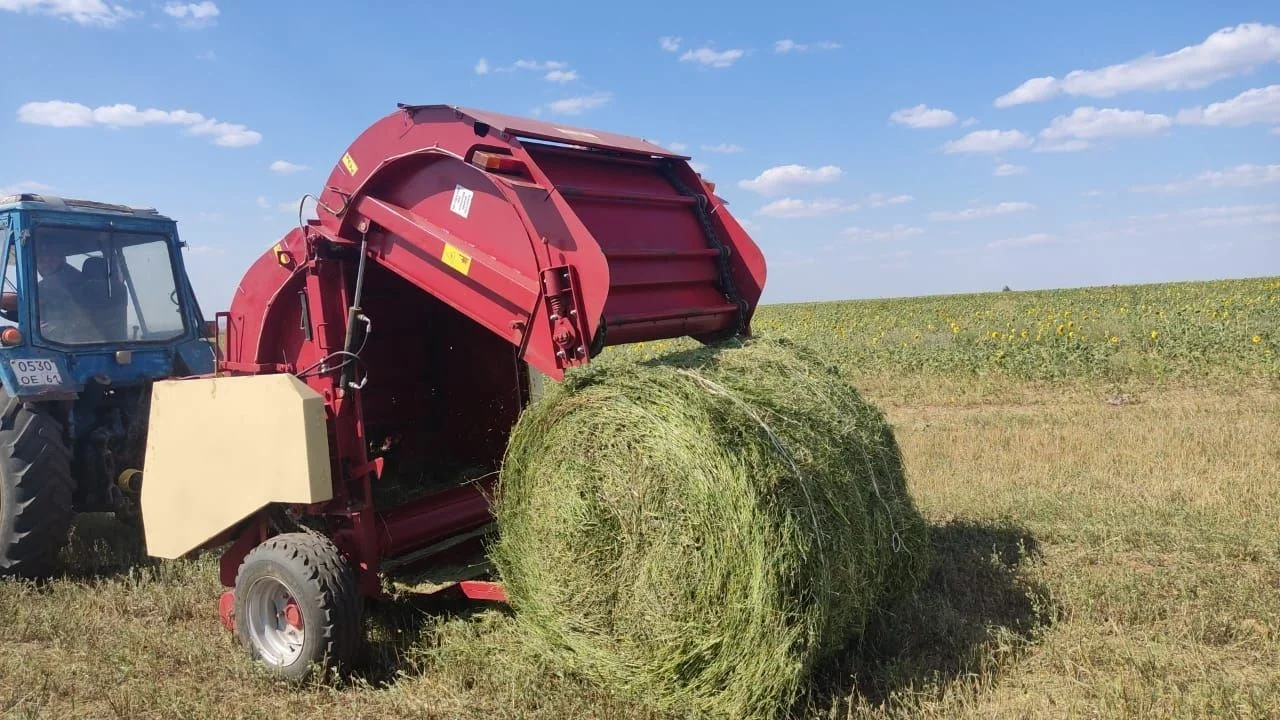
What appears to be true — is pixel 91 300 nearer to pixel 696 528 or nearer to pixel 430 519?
pixel 430 519

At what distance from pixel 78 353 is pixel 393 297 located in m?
2.22

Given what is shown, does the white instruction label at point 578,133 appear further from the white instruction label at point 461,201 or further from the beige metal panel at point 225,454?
the beige metal panel at point 225,454

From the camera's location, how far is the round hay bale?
10.7 ft

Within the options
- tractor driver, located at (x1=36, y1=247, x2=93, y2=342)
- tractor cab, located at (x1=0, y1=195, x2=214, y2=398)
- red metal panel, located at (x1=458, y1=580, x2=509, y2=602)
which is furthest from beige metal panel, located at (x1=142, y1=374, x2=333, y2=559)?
tractor driver, located at (x1=36, y1=247, x2=93, y2=342)

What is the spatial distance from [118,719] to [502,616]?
1.67m

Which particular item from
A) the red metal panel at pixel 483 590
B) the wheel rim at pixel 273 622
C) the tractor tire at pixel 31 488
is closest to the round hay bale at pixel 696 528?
the red metal panel at pixel 483 590

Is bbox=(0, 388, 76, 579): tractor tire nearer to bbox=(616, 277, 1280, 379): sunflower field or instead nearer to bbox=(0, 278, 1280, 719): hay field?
bbox=(0, 278, 1280, 719): hay field

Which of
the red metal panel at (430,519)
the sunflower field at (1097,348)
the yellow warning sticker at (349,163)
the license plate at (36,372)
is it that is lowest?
the red metal panel at (430,519)

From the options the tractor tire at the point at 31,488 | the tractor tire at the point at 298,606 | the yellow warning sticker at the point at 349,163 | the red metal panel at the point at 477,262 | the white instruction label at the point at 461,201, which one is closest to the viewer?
the red metal panel at the point at 477,262

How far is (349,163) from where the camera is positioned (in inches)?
184

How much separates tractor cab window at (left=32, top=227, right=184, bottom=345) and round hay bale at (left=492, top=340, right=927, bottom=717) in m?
3.73

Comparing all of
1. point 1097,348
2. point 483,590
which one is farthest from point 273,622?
point 1097,348

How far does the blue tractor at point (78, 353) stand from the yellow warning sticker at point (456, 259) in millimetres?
2722

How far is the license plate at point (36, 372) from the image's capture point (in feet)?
18.4
